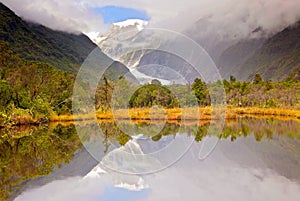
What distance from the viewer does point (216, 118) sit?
90.9 feet

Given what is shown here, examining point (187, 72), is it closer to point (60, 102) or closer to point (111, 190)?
point (111, 190)

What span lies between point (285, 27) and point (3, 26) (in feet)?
374

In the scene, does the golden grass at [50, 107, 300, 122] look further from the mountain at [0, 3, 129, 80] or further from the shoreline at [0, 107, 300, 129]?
the mountain at [0, 3, 129, 80]

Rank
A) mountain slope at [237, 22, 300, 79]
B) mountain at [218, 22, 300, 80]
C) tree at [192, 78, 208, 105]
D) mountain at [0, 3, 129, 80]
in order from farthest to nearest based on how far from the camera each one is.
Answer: mountain at [218, 22, 300, 80] → mountain slope at [237, 22, 300, 79] → mountain at [0, 3, 129, 80] → tree at [192, 78, 208, 105]

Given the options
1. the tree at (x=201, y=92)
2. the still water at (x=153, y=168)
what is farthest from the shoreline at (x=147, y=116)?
the still water at (x=153, y=168)

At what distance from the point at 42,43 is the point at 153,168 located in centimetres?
9380

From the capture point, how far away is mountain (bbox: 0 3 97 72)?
87.1 m

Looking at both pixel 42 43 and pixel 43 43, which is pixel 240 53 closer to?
pixel 43 43

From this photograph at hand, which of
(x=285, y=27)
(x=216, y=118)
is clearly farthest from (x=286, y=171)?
(x=285, y=27)

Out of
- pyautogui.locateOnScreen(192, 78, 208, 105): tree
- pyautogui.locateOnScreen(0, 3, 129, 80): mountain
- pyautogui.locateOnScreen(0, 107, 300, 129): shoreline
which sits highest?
pyautogui.locateOnScreen(0, 3, 129, 80): mountain

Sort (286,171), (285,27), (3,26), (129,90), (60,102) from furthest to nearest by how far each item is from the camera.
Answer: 1. (285,27)
2. (3,26)
3. (60,102)
4. (129,90)
5. (286,171)

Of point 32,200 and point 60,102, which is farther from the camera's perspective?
point 60,102

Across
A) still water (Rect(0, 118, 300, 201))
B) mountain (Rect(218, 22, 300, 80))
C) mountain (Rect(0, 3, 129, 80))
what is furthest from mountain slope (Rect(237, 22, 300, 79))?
still water (Rect(0, 118, 300, 201))

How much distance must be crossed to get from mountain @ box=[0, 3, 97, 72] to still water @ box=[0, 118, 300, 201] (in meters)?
70.0
